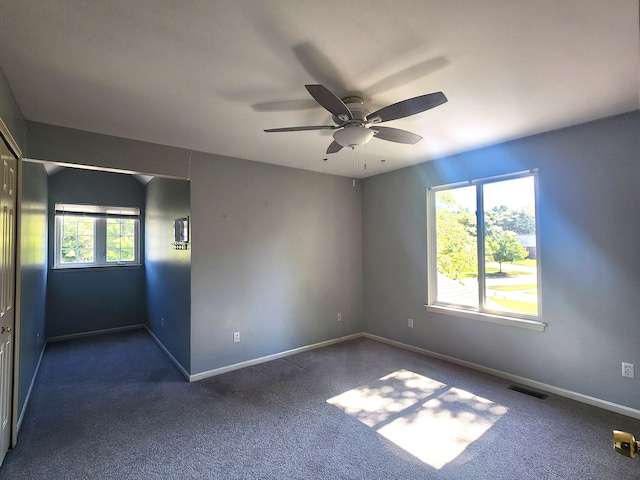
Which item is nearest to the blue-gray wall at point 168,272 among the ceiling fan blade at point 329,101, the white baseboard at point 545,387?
the ceiling fan blade at point 329,101

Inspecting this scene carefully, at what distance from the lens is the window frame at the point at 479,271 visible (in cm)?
311

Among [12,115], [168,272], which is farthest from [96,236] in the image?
[12,115]

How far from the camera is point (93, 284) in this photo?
5145 millimetres

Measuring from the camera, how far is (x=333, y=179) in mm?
4680

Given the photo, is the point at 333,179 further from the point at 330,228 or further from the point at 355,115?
the point at 355,115

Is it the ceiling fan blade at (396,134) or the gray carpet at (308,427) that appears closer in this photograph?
the gray carpet at (308,427)

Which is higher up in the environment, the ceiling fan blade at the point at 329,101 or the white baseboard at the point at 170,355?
Result: the ceiling fan blade at the point at 329,101

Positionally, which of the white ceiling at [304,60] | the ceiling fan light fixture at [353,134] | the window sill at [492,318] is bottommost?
the window sill at [492,318]

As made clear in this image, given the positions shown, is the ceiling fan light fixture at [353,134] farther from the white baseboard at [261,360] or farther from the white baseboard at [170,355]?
the white baseboard at [170,355]

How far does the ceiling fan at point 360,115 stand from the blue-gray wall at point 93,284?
4392mm

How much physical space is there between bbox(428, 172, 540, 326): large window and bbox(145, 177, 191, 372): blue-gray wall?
295cm

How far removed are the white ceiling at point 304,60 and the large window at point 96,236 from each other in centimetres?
295

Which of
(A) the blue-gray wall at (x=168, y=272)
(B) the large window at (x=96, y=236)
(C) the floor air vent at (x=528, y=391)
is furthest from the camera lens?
(B) the large window at (x=96, y=236)

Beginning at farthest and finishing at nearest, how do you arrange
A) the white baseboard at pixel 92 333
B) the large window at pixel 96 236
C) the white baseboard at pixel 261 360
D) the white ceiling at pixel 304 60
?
1. the large window at pixel 96 236
2. the white baseboard at pixel 92 333
3. the white baseboard at pixel 261 360
4. the white ceiling at pixel 304 60
